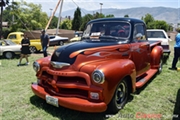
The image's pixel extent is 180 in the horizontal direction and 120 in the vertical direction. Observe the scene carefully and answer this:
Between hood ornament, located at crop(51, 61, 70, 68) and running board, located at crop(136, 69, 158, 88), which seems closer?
hood ornament, located at crop(51, 61, 70, 68)

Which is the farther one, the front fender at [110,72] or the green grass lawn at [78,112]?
the green grass lawn at [78,112]

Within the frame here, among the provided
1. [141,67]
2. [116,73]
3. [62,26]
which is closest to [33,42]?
[141,67]

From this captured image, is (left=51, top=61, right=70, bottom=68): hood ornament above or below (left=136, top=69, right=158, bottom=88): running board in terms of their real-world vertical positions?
above

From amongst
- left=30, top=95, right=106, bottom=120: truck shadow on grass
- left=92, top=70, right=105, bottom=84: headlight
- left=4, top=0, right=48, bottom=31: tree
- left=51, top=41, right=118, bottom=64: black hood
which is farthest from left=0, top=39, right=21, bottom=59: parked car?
left=4, top=0, right=48, bottom=31: tree

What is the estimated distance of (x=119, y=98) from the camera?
12.5 ft

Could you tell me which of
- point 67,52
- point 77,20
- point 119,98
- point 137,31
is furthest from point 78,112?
point 77,20

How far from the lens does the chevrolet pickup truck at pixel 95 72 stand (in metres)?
3.16

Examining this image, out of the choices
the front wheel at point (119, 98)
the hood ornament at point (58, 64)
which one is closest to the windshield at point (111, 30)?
the front wheel at point (119, 98)

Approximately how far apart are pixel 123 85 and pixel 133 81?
0.29 metres

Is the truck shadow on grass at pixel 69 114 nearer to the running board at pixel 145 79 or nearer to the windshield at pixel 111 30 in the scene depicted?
the running board at pixel 145 79

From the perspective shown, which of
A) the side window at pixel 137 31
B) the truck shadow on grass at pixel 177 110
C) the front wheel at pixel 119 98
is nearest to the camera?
Result: the front wheel at pixel 119 98

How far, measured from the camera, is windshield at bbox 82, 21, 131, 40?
454 centimetres

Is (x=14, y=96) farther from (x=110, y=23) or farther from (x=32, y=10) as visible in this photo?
(x=32, y=10)

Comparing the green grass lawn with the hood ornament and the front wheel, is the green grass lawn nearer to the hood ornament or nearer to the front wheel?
the front wheel
